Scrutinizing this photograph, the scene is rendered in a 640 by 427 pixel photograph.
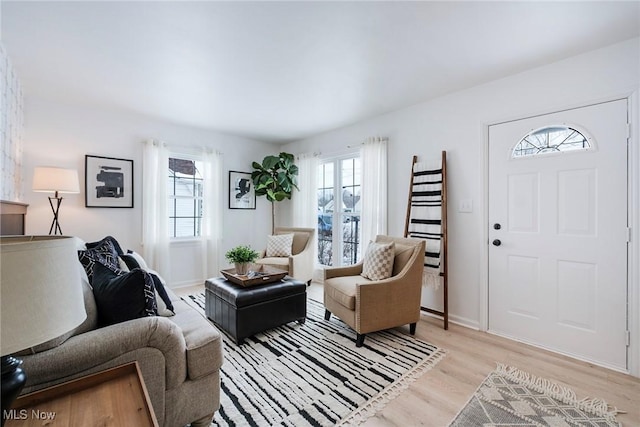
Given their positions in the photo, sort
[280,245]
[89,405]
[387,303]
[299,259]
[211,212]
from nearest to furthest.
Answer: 1. [89,405]
2. [387,303]
3. [299,259]
4. [280,245]
5. [211,212]

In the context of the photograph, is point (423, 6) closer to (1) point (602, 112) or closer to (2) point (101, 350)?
(1) point (602, 112)

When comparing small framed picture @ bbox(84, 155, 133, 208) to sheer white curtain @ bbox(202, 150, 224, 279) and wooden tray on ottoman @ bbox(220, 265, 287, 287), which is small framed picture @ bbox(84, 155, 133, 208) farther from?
wooden tray on ottoman @ bbox(220, 265, 287, 287)

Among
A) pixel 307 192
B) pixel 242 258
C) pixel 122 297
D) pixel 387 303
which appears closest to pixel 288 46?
pixel 242 258

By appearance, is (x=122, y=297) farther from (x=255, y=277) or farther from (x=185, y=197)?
(x=185, y=197)

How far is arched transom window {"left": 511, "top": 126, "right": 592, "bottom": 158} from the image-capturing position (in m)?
2.28

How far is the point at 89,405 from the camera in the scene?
84cm

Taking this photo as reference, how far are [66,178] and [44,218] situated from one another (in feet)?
2.54

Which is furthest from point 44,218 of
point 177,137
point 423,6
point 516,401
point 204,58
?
point 516,401

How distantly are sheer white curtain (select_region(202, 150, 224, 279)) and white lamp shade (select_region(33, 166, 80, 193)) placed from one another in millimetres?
1675

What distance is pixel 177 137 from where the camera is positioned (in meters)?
4.19

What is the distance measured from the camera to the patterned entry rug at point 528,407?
157 centimetres

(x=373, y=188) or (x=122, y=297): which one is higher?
(x=373, y=188)

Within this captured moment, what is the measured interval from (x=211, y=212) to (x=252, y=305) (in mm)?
2487

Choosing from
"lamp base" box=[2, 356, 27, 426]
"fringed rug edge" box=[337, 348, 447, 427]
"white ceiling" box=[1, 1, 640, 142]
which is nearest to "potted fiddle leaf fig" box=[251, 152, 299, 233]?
"white ceiling" box=[1, 1, 640, 142]
